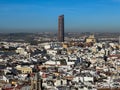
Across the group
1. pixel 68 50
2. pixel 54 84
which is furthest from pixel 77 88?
pixel 68 50

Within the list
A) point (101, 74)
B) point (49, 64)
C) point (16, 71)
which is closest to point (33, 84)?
point (101, 74)

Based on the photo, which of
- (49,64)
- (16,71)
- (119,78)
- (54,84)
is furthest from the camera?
(49,64)

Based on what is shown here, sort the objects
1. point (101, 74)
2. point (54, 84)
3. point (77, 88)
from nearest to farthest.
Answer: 1. point (77, 88)
2. point (54, 84)
3. point (101, 74)

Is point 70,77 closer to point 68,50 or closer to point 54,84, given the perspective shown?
point 54,84

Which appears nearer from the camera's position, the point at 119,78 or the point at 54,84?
the point at 54,84

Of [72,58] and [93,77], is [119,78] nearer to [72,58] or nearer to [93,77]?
[93,77]

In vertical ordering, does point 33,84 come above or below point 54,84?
above

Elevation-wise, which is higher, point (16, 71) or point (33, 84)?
point (33, 84)

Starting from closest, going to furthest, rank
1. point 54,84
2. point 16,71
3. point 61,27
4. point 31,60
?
point 54,84 → point 16,71 → point 31,60 → point 61,27

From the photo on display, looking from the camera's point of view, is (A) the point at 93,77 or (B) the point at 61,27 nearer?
(A) the point at 93,77
